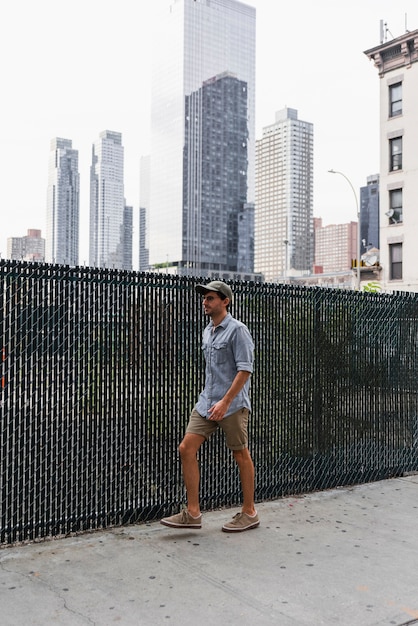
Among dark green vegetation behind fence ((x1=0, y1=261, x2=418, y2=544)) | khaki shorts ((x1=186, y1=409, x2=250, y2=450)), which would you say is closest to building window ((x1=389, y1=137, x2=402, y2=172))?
dark green vegetation behind fence ((x1=0, y1=261, x2=418, y2=544))

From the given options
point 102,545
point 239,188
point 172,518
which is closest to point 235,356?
point 172,518

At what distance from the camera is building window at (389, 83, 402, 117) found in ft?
127

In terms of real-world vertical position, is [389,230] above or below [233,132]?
below

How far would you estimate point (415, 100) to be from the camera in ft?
123

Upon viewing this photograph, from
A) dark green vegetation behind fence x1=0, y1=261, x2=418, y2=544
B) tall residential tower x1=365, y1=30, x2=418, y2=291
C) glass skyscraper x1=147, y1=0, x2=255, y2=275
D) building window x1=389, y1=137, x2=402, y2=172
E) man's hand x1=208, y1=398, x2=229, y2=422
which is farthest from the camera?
glass skyscraper x1=147, y1=0, x2=255, y2=275

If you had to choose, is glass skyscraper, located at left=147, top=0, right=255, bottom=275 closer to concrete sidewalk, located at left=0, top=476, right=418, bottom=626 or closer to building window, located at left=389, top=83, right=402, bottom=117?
building window, located at left=389, top=83, right=402, bottom=117

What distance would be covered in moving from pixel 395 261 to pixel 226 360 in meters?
35.2

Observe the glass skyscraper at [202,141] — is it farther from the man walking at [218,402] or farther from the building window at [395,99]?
the man walking at [218,402]

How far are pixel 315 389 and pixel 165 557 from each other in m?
2.82

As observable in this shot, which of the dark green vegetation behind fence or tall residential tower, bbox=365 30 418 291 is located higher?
tall residential tower, bbox=365 30 418 291

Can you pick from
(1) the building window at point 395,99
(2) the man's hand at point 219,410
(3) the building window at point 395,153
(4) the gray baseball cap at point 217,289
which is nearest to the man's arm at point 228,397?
(2) the man's hand at point 219,410

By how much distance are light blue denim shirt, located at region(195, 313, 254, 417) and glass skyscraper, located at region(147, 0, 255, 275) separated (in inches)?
6357

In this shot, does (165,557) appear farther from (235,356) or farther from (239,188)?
(239,188)

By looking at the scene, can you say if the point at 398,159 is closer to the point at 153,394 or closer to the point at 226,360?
the point at 153,394
